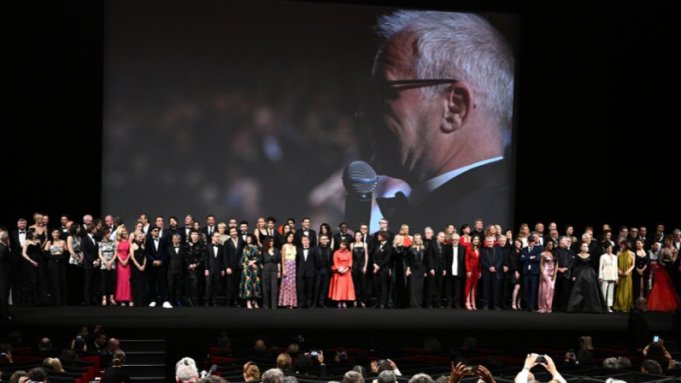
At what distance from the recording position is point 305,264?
50.1 ft

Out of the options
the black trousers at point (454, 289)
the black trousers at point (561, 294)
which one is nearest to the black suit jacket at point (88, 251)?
the black trousers at point (454, 289)

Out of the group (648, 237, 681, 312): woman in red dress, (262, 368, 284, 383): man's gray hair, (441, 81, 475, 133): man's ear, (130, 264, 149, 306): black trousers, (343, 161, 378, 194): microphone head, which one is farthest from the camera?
(441, 81, 475, 133): man's ear

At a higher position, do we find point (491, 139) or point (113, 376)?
point (491, 139)

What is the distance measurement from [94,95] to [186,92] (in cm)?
157

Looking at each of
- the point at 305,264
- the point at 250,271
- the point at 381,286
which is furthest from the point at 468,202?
the point at 250,271

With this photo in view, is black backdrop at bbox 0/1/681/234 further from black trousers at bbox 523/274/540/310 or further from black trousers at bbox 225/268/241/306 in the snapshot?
black trousers at bbox 225/268/241/306

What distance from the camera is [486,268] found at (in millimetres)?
15695

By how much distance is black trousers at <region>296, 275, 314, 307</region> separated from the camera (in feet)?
50.4

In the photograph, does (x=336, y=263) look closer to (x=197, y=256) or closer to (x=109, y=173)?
(x=197, y=256)

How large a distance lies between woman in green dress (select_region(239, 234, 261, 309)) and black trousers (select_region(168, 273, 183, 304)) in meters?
0.91

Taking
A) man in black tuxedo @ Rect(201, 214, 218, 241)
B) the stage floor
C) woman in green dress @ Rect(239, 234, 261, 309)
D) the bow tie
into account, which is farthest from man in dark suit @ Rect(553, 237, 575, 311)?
man in black tuxedo @ Rect(201, 214, 218, 241)

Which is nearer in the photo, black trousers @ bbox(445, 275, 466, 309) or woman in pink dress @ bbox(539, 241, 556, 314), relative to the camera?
woman in pink dress @ bbox(539, 241, 556, 314)

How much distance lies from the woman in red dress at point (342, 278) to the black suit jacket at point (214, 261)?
5.49 feet

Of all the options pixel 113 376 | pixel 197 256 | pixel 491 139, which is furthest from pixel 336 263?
pixel 113 376
